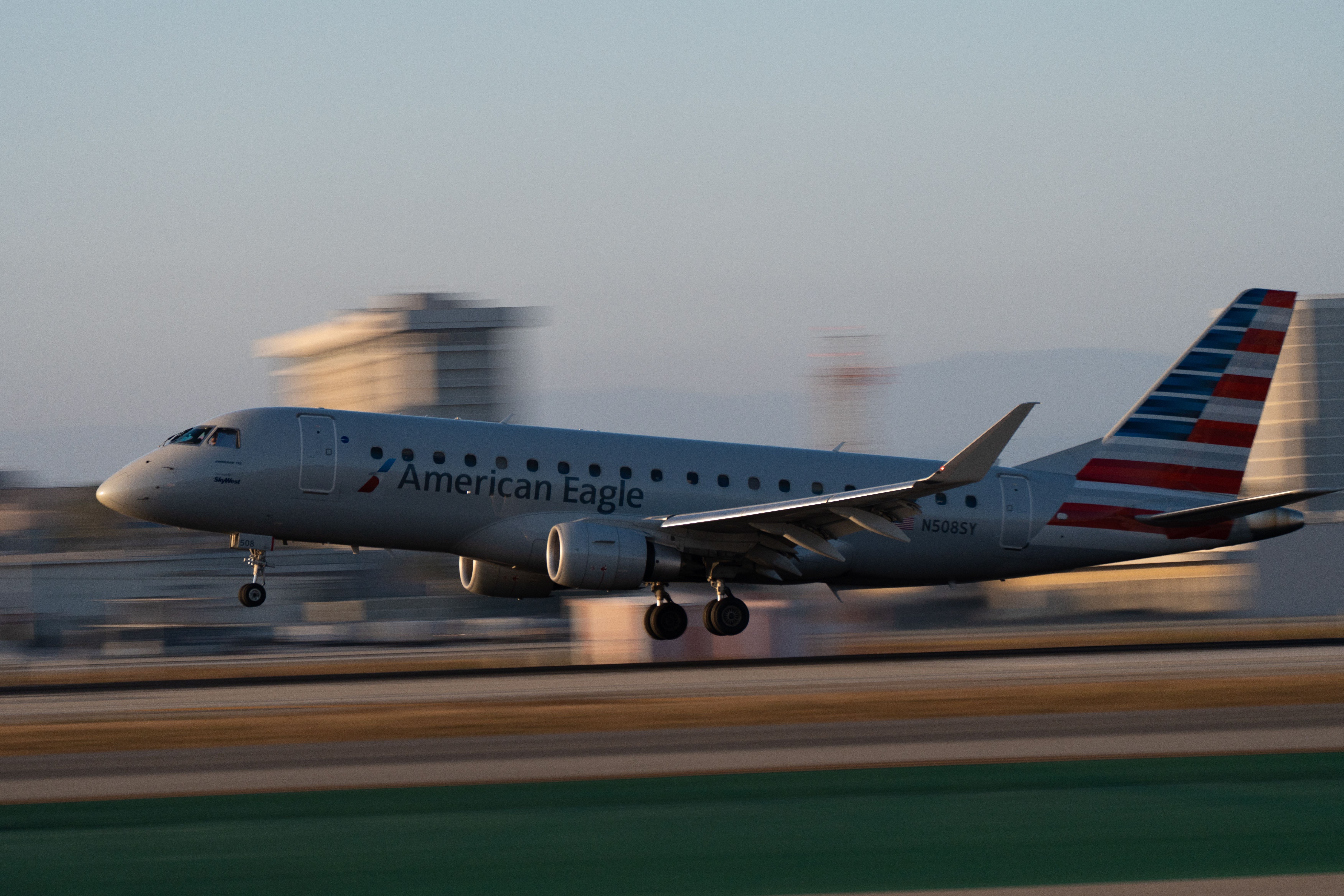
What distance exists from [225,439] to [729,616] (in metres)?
10.6

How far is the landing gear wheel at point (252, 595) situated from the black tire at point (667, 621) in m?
7.76

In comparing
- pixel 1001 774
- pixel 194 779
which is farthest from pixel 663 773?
pixel 194 779

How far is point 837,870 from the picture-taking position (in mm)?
10594

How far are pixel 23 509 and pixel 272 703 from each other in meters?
44.2

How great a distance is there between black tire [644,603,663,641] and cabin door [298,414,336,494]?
6970mm

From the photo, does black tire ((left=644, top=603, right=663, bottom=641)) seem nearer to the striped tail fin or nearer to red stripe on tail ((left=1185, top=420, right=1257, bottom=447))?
the striped tail fin

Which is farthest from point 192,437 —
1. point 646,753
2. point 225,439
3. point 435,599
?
point 435,599

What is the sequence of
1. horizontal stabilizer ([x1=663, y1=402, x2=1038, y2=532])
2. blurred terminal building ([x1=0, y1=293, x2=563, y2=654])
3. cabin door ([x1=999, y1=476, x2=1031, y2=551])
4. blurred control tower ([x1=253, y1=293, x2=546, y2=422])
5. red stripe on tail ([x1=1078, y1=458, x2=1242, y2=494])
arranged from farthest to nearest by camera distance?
blurred control tower ([x1=253, y1=293, x2=546, y2=422]), blurred terminal building ([x1=0, y1=293, x2=563, y2=654]), red stripe on tail ([x1=1078, y1=458, x2=1242, y2=494]), cabin door ([x1=999, y1=476, x2=1031, y2=551]), horizontal stabilizer ([x1=663, y1=402, x2=1038, y2=532])

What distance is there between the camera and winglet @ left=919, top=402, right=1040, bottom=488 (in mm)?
23250

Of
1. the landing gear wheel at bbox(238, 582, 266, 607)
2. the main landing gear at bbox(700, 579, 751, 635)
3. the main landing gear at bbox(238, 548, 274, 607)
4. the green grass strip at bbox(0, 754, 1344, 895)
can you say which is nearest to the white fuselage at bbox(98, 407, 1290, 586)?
the main landing gear at bbox(238, 548, 274, 607)

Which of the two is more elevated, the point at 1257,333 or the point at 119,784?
the point at 1257,333

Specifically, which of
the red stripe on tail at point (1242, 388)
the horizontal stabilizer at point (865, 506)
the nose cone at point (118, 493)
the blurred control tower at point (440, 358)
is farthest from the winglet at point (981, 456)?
the blurred control tower at point (440, 358)

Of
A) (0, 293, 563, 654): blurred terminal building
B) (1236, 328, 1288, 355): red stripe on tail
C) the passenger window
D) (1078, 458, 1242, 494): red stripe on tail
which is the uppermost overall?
(1236, 328, 1288, 355): red stripe on tail

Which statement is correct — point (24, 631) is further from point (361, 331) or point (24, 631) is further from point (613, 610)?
point (361, 331)
